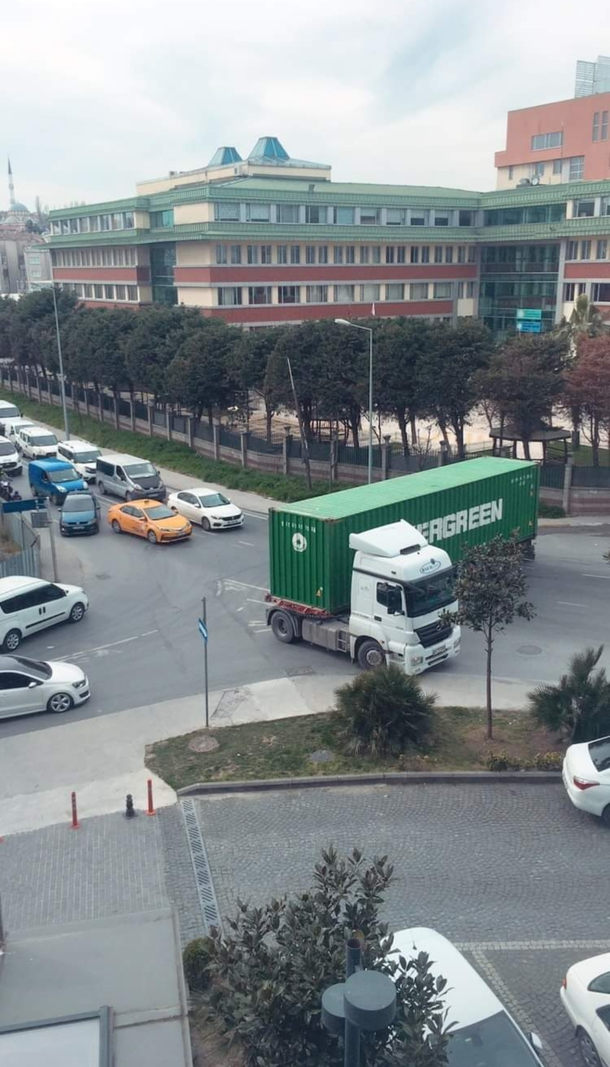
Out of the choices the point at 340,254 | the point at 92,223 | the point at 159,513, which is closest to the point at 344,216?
the point at 340,254

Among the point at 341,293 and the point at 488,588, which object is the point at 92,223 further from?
the point at 488,588

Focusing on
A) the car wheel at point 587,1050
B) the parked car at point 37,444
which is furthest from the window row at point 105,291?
the car wheel at point 587,1050

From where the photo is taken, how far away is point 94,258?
81562 millimetres

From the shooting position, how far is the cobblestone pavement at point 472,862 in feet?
35.8

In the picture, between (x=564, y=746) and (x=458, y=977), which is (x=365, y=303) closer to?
(x=564, y=746)

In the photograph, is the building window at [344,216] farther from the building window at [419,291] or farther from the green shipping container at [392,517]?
the green shipping container at [392,517]

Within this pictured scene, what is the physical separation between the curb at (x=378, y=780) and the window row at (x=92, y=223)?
66076 mm

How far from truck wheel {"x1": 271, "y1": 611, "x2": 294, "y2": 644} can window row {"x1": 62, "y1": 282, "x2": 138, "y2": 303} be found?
188 ft

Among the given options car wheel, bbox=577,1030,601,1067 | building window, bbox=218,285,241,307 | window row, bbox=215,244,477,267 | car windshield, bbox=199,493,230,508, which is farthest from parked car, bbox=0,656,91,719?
window row, bbox=215,244,477,267

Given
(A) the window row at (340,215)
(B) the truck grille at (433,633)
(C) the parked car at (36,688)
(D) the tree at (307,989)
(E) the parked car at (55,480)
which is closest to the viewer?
(D) the tree at (307,989)

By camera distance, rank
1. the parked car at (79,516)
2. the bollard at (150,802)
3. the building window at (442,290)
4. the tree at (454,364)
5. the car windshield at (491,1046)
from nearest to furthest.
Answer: the car windshield at (491,1046) < the bollard at (150,802) < the parked car at (79,516) < the tree at (454,364) < the building window at (442,290)

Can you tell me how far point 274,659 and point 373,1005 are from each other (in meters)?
15.9

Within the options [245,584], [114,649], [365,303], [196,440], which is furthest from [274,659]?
[365,303]

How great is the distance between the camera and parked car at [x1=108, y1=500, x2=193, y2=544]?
Result: 1235 inches
